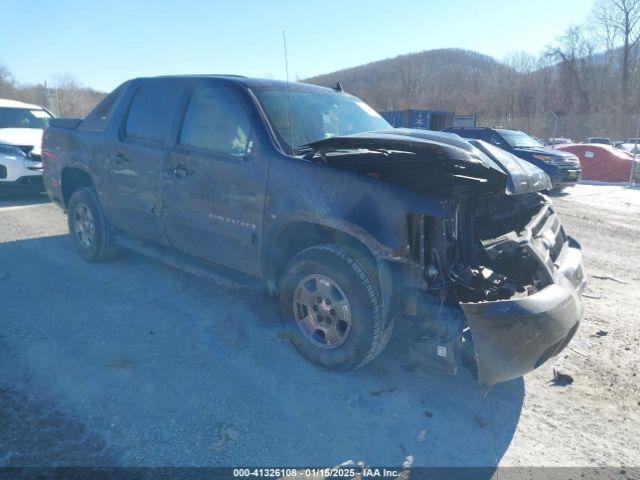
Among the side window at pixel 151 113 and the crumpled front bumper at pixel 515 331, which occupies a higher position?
the side window at pixel 151 113

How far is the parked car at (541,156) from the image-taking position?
12.4 metres

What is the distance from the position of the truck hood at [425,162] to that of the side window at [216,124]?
2.42 feet

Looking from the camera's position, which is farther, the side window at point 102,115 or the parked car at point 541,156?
the parked car at point 541,156

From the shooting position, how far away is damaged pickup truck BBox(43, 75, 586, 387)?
2.82 m

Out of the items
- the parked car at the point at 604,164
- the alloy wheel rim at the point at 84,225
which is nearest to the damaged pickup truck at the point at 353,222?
the alloy wheel rim at the point at 84,225

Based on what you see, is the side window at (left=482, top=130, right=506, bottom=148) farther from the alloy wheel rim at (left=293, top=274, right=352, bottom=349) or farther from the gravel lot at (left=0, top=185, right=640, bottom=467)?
the alloy wheel rim at (left=293, top=274, right=352, bottom=349)

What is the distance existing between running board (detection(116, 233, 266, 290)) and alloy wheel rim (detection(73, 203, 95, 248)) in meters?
0.41

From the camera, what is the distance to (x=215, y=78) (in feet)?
13.2

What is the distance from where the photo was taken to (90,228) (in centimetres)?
532

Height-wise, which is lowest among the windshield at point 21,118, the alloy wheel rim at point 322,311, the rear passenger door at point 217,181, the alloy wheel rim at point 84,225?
the alloy wheel rim at point 322,311

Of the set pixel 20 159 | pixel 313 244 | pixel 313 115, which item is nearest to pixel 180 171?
pixel 313 115

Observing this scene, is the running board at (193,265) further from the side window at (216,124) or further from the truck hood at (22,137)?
the truck hood at (22,137)

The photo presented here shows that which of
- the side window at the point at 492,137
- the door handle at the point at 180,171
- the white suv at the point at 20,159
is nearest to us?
the door handle at the point at 180,171

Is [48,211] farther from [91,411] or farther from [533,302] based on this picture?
[533,302]
